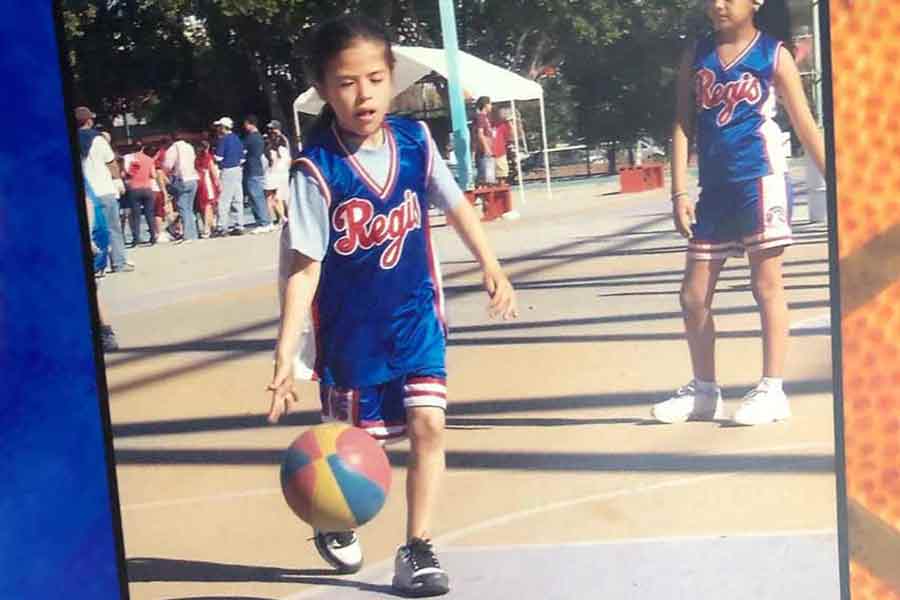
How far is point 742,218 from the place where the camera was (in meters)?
2.45

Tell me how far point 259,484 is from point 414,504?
1.08 feet

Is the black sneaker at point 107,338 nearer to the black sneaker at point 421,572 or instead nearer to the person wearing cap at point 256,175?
the person wearing cap at point 256,175

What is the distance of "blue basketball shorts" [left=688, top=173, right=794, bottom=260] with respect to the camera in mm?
2420

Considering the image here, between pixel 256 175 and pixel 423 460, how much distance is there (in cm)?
67

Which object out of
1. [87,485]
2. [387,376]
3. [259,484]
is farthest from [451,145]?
[87,485]

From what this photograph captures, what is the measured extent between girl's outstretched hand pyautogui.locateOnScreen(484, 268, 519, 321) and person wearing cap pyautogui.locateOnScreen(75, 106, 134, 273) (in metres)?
0.75

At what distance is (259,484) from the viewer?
2539 mm

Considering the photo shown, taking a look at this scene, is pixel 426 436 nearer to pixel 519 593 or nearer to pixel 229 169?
pixel 519 593

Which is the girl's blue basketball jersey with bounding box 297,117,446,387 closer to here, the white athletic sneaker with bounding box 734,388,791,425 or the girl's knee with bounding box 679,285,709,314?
the girl's knee with bounding box 679,285,709,314

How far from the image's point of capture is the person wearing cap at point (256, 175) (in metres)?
2.48

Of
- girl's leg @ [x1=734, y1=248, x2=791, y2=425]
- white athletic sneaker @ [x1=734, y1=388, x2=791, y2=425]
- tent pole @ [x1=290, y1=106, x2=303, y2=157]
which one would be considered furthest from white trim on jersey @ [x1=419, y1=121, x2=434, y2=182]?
white athletic sneaker @ [x1=734, y1=388, x2=791, y2=425]

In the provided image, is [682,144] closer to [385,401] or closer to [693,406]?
[693,406]

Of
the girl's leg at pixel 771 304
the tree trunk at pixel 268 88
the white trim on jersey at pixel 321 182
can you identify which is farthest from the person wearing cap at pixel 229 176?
the girl's leg at pixel 771 304

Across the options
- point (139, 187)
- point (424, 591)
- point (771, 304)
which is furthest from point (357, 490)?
point (771, 304)
